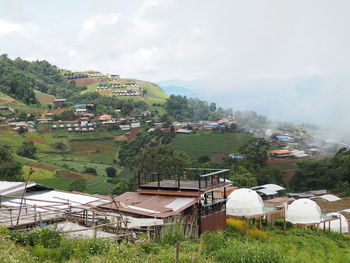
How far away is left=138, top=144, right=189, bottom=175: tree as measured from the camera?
37906 millimetres

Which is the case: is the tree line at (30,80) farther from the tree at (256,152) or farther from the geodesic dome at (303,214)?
the geodesic dome at (303,214)

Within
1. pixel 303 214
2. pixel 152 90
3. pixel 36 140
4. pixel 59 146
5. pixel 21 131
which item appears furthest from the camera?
pixel 152 90

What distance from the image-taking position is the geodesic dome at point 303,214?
24.8m

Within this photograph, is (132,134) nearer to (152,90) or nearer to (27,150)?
(27,150)

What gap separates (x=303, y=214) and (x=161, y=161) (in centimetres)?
1623

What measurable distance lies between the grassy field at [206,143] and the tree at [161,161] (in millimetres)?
20593

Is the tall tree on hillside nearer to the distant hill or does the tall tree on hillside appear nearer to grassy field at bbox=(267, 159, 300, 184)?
the distant hill

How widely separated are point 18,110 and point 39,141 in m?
16.3

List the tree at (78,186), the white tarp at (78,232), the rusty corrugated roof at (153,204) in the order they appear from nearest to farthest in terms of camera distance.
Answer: the white tarp at (78,232) → the rusty corrugated roof at (153,204) → the tree at (78,186)

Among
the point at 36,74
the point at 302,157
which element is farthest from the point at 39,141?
the point at 36,74

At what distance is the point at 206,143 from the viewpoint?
220ft

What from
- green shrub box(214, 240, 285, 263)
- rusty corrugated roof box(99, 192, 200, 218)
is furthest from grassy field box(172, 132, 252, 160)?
green shrub box(214, 240, 285, 263)

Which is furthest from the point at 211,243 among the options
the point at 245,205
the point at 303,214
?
the point at 303,214

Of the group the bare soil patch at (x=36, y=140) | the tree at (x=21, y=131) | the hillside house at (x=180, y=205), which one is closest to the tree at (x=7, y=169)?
the hillside house at (x=180, y=205)
